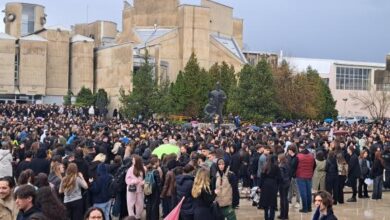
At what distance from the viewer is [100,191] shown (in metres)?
11.2

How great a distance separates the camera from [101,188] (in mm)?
11195

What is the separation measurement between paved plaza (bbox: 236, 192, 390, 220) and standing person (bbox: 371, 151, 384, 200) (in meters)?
0.33

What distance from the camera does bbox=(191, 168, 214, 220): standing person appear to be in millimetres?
9594

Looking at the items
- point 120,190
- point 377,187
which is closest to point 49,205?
point 120,190

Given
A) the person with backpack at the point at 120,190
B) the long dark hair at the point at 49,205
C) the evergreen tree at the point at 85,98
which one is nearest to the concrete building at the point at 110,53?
the evergreen tree at the point at 85,98

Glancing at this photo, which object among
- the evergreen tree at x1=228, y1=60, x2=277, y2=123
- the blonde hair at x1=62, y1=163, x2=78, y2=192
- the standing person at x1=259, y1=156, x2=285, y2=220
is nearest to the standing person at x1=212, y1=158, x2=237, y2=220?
the standing person at x1=259, y1=156, x2=285, y2=220

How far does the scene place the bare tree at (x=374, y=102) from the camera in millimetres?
80375

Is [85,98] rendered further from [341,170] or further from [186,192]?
[186,192]

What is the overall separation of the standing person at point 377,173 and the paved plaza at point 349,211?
330mm

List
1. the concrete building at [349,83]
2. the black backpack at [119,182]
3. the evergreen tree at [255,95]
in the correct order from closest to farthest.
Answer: the black backpack at [119,182], the evergreen tree at [255,95], the concrete building at [349,83]

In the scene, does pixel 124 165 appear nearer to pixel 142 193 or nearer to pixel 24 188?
pixel 142 193

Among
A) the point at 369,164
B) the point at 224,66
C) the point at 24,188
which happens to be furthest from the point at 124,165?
the point at 224,66

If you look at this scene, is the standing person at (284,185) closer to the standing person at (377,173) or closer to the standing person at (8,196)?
the standing person at (377,173)

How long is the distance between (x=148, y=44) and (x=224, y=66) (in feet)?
36.8
